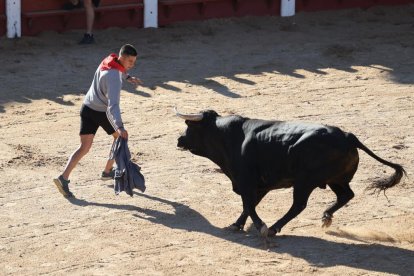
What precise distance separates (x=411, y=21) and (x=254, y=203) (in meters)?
9.38

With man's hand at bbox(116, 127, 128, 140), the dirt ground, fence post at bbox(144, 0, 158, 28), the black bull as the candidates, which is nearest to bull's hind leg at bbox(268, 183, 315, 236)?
the black bull

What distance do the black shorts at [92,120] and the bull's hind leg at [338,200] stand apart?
83.8 inches

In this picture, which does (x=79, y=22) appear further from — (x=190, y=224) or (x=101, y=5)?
(x=190, y=224)

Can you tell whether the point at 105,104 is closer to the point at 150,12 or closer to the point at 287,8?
the point at 150,12

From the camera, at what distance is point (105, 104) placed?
31.9ft

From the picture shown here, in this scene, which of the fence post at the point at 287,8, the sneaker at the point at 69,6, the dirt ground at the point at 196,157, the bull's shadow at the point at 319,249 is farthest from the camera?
the fence post at the point at 287,8

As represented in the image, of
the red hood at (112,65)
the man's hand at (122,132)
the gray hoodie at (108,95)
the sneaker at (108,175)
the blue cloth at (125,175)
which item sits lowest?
the sneaker at (108,175)

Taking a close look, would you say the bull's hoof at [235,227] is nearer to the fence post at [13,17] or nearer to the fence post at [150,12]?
the fence post at [13,17]

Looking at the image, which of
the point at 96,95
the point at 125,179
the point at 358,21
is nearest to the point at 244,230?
the point at 125,179

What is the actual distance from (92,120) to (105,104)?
24 cm

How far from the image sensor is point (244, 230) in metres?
9.06

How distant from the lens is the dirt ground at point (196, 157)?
844 centimetres

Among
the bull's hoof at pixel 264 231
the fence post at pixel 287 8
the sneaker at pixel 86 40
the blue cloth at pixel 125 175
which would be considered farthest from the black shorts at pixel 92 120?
the fence post at pixel 287 8

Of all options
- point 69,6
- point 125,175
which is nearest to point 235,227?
point 125,175
